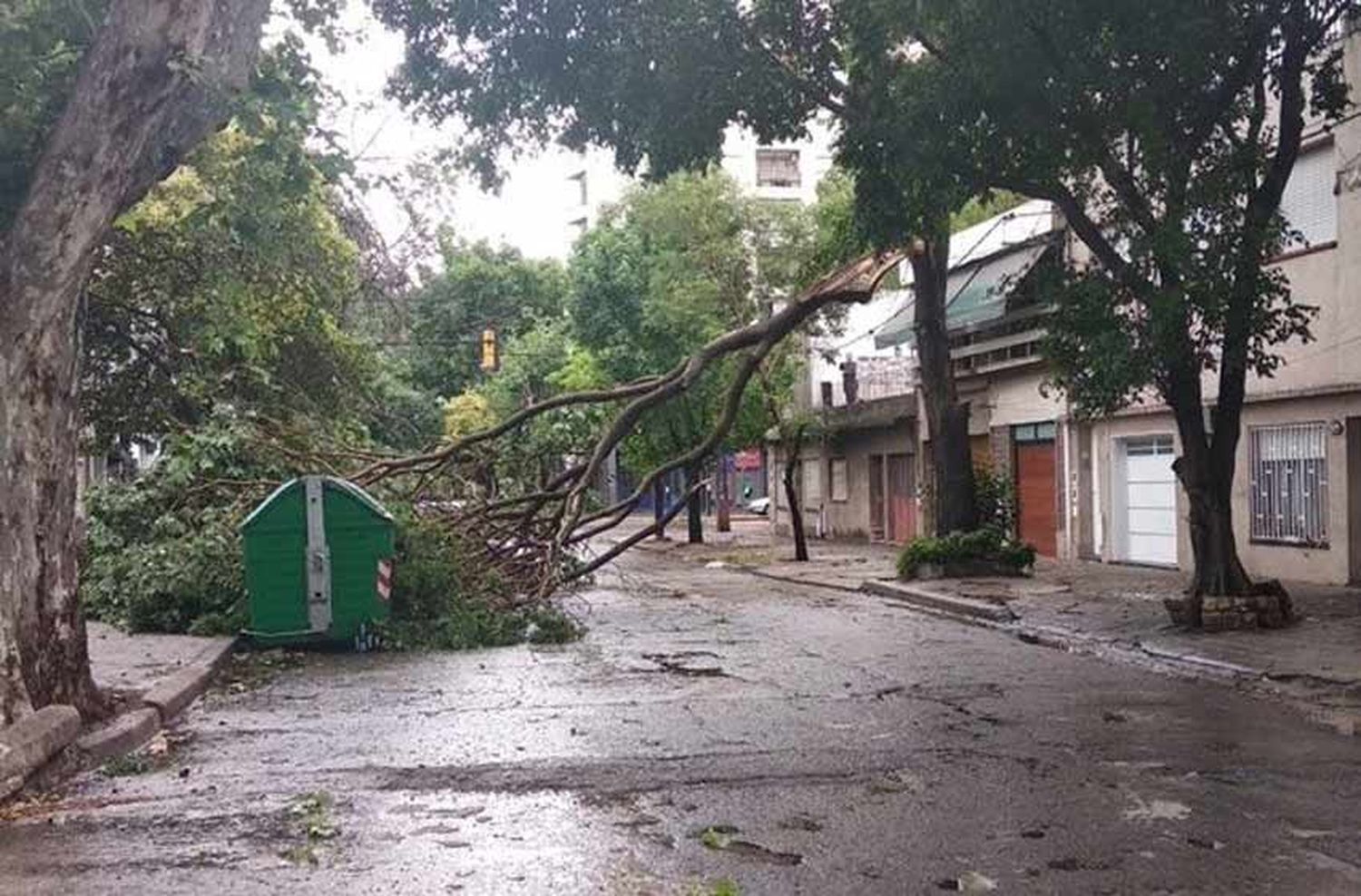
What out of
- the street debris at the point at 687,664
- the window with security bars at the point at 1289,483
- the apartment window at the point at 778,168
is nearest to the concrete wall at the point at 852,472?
the window with security bars at the point at 1289,483

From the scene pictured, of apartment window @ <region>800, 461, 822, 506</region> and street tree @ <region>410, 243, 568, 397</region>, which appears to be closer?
apartment window @ <region>800, 461, 822, 506</region>

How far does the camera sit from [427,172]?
67.2 ft

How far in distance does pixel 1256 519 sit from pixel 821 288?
7.27m

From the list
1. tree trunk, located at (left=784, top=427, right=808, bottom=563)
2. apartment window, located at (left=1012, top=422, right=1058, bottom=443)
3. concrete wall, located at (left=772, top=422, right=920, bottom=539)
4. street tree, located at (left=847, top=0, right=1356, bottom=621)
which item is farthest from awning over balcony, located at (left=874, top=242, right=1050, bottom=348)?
street tree, located at (left=847, top=0, right=1356, bottom=621)

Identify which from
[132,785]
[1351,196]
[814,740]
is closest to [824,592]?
[1351,196]

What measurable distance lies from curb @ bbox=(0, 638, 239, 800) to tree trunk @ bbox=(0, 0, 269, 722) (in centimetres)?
22

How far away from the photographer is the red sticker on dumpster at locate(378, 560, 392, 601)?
14.9 m

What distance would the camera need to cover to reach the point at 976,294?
28203mm

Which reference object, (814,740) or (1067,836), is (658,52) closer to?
(814,740)

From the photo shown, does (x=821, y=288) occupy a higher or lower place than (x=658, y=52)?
lower

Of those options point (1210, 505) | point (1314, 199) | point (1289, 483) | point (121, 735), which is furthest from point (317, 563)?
point (1314, 199)

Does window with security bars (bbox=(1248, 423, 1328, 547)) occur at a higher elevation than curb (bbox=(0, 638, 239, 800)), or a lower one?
higher

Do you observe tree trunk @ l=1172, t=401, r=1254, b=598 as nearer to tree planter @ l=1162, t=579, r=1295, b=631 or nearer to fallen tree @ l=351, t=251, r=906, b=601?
tree planter @ l=1162, t=579, r=1295, b=631

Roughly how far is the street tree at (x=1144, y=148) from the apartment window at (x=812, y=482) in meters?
26.2
